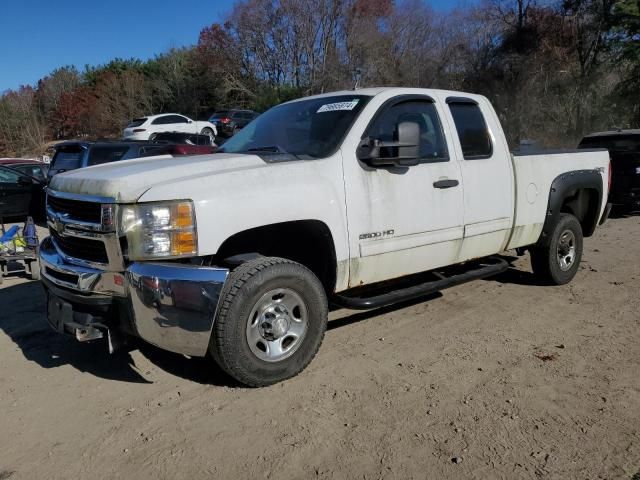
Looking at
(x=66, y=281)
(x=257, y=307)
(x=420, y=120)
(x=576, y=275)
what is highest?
(x=420, y=120)

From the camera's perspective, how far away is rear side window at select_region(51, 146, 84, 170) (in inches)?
410

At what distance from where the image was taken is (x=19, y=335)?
489cm

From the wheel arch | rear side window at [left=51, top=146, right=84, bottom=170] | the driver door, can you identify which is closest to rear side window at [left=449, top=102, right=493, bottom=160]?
the driver door

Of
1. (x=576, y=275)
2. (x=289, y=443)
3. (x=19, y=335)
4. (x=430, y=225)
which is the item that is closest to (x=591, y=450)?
(x=289, y=443)

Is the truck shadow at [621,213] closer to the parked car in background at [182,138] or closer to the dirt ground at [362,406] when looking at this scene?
the dirt ground at [362,406]

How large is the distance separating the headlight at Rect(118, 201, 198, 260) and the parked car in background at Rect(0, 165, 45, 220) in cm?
963

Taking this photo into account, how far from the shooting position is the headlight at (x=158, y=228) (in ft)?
10.7

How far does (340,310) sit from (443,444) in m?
2.48

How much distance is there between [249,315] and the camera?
348 cm

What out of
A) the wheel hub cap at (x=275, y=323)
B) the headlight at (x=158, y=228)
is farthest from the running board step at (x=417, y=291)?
the headlight at (x=158, y=228)

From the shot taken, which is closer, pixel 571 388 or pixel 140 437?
pixel 140 437

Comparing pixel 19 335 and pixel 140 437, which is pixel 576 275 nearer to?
pixel 140 437

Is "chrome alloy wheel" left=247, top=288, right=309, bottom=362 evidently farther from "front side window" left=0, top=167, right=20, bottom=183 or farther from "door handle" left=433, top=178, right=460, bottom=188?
"front side window" left=0, top=167, right=20, bottom=183

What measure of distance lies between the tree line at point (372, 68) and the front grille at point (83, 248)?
1810 cm
